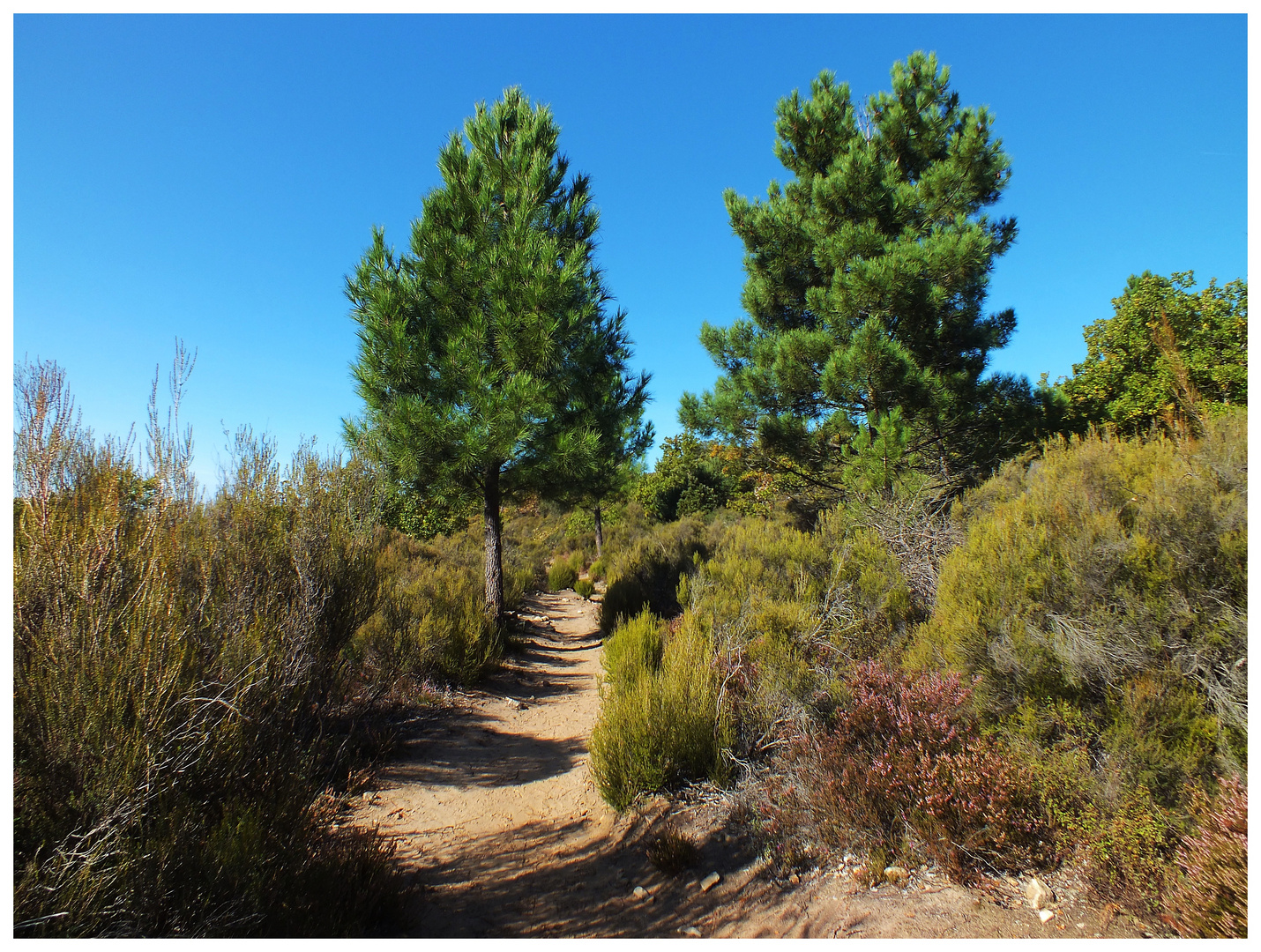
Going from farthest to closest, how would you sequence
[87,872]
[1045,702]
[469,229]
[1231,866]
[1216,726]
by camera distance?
[469,229], [1045,702], [1216,726], [1231,866], [87,872]

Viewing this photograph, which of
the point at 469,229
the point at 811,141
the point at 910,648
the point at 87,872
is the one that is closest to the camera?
the point at 87,872

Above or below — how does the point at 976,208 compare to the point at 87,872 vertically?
above

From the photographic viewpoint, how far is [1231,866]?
1.95 metres

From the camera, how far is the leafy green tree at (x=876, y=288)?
314 inches

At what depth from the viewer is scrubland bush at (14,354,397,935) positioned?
1887mm

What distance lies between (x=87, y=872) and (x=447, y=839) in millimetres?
2181

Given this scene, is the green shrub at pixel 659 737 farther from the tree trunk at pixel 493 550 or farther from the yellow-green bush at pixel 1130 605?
the tree trunk at pixel 493 550

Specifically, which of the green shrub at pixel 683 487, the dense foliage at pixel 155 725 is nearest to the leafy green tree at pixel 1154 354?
the dense foliage at pixel 155 725

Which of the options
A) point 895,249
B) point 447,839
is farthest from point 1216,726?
point 895,249

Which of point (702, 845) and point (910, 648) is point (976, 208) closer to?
point (910, 648)

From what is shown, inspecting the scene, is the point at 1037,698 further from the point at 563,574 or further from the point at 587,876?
the point at 563,574

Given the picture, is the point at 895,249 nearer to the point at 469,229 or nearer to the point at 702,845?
the point at 469,229

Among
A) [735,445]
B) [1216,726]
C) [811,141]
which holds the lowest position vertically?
[1216,726]

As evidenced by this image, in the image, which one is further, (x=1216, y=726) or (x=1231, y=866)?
(x=1216, y=726)
